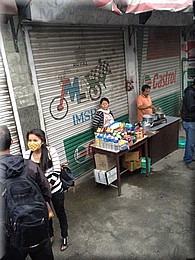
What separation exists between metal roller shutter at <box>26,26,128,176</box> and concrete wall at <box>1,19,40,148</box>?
19 cm

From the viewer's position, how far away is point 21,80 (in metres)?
4.11

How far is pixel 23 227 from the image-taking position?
2.04 m

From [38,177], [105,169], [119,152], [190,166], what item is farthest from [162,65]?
[38,177]

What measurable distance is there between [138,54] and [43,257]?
5.73 metres

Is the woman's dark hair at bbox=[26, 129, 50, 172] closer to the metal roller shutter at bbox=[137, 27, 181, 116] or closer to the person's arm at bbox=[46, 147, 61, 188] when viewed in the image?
the person's arm at bbox=[46, 147, 61, 188]

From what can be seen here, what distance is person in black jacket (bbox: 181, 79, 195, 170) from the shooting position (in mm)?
5027

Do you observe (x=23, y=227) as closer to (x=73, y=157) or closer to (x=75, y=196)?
(x=75, y=196)

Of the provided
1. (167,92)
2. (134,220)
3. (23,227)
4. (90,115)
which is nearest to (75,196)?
(134,220)

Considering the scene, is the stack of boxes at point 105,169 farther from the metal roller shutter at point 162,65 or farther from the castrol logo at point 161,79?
the castrol logo at point 161,79

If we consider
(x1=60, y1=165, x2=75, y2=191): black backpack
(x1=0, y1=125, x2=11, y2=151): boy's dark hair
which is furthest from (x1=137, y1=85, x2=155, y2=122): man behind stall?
(x1=0, y1=125, x2=11, y2=151): boy's dark hair

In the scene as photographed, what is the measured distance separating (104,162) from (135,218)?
46.2 inches

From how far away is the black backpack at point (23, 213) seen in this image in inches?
79.8

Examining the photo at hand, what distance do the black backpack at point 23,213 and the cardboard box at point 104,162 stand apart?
247 centimetres

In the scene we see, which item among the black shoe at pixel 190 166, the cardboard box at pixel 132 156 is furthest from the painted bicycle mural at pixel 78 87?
the black shoe at pixel 190 166
